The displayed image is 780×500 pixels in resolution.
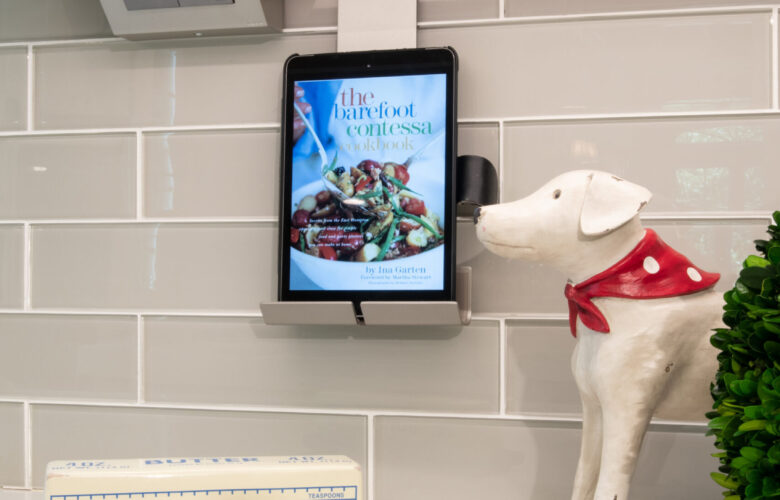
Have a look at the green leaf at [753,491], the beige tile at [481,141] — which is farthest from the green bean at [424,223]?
the green leaf at [753,491]

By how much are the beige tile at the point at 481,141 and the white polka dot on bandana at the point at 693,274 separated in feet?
0.98

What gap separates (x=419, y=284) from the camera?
37.7 inches

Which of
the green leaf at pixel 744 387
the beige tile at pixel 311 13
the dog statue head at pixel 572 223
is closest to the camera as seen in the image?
the green leaf at pixel 744 387

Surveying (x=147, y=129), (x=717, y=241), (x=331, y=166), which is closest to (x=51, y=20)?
(x=147, y=129)

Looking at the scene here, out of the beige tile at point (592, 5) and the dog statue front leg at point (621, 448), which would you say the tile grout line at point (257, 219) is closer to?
the beige tile at point (592, 5)

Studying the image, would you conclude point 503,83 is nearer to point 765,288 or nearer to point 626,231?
point 626,231

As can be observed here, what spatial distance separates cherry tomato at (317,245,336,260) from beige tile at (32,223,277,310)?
78mm

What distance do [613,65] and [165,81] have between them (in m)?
0.58

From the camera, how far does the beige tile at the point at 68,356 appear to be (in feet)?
3.51

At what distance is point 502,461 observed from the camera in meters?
0.98

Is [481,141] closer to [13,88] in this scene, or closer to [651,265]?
[651,265]

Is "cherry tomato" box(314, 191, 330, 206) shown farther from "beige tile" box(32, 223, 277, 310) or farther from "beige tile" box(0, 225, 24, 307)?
"beige tile" box(0, 225, 24, 307)

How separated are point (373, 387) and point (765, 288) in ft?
1.65

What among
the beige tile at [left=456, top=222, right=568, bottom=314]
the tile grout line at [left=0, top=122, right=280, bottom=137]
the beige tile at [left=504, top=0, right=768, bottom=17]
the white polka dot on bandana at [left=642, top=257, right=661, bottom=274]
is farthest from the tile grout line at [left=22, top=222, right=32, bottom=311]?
the white polka dot on bandana at [left=642, top=257, right=661, bottom=274]
